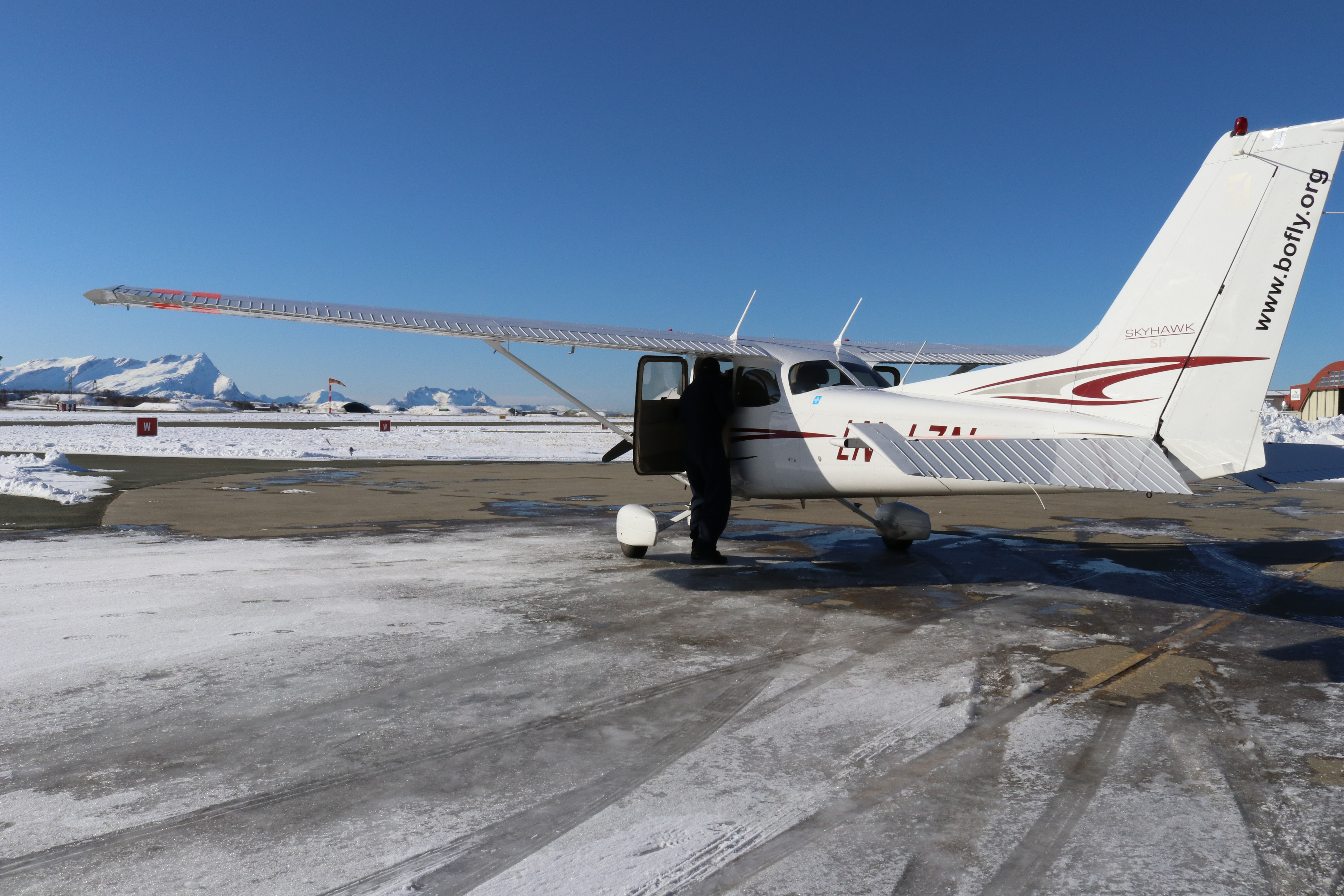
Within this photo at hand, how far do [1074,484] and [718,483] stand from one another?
3.39 metres

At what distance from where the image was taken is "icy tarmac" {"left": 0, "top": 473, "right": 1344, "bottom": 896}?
2740mm

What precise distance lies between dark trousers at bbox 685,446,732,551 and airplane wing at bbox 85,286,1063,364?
114cm

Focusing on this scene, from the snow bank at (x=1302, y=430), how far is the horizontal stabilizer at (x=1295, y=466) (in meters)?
18.9

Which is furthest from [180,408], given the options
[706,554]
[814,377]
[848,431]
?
[848,431]

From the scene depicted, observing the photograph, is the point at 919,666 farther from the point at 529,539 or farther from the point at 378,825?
the point at 529,539

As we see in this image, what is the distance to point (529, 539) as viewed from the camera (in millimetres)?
10141

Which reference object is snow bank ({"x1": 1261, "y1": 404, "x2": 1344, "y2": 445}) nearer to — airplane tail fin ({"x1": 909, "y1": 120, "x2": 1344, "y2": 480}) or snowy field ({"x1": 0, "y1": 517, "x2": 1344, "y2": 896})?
airplane tail fin ({"x1": 909, "y1": 120, "x2": 1344, "y2": 480})

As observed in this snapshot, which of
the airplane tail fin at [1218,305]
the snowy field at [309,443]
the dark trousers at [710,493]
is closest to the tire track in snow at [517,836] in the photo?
the dark trousers at [710,493]

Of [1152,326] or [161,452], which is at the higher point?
[1152,326]

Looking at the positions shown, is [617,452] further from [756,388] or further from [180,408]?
[180,408]

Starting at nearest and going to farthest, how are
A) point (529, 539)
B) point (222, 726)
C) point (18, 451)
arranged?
1. point (222, 726)
2. point (529, 539)
3. point (18, 451)

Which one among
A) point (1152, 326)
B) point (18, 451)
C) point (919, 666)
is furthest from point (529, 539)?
point (18, 451)

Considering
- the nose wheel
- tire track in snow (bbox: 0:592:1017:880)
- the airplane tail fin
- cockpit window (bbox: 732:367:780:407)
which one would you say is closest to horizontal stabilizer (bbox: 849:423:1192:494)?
the airplane tail fin

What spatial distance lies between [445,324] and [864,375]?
14.2ft
